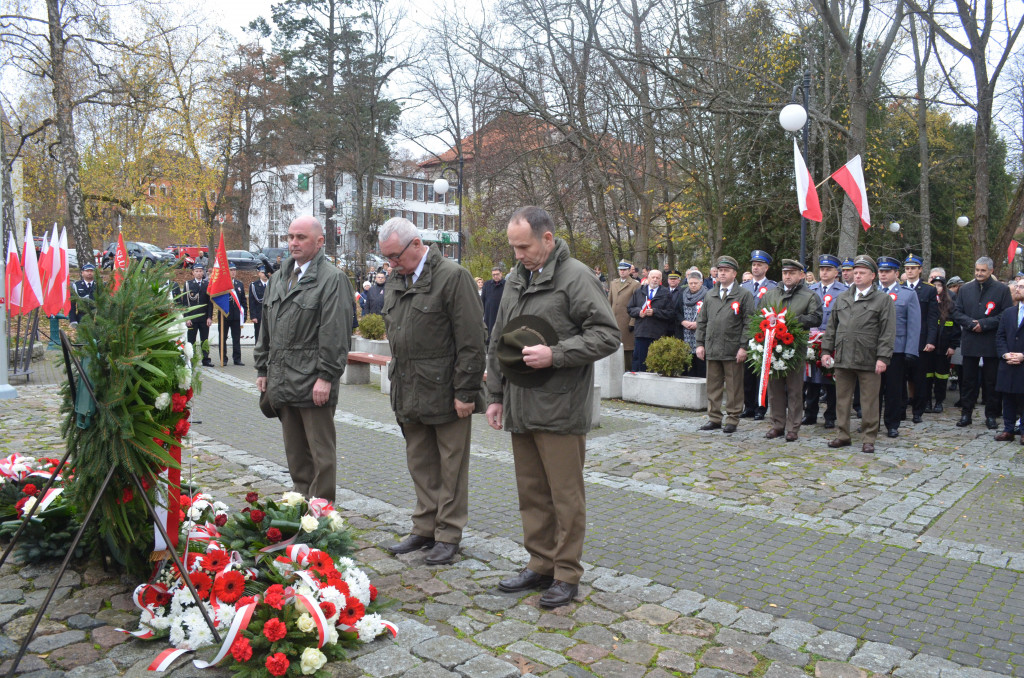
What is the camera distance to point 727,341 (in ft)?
32.0

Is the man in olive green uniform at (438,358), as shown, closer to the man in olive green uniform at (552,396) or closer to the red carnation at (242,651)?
the man in olive green uniform at (552,396)

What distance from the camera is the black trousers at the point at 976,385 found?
1030 centimetres

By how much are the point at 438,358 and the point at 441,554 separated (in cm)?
124

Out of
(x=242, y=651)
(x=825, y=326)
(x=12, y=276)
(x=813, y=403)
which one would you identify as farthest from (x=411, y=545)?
(x=12, y=276)

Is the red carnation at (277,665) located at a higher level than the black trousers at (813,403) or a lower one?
lower

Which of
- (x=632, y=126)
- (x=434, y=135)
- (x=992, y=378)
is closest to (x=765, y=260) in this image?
(x=992, y=378)

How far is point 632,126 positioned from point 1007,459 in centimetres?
1818

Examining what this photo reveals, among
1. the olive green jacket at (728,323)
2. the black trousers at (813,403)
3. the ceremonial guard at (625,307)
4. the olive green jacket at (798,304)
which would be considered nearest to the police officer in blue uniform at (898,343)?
the black trousers at (813,403)

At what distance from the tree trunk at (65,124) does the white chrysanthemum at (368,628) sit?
19747mm

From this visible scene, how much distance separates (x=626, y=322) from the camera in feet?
44.9

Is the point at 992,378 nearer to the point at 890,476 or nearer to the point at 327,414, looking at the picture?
the point at 890,476

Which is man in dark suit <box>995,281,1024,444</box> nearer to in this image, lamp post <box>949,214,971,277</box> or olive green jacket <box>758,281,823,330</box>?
olive green jacket <box>758,281,823,330</box>

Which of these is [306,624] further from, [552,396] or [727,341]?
[727,341]

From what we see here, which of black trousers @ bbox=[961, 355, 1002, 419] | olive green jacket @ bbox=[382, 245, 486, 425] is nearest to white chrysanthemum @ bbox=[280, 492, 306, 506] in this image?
olive green jacket @ bbox=[382, 245, 486, 425]
